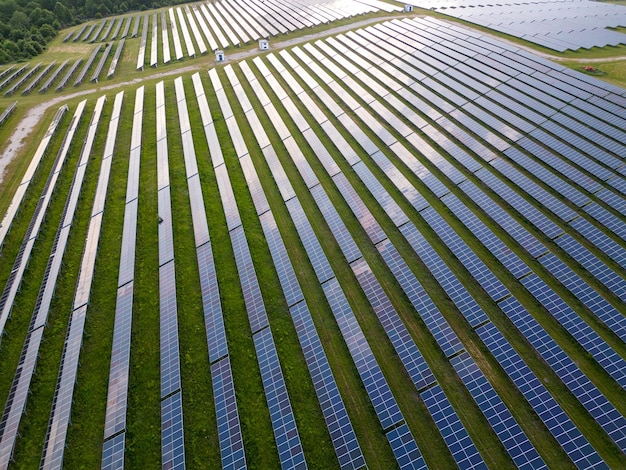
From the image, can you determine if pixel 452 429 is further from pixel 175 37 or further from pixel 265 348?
pixel 175 37

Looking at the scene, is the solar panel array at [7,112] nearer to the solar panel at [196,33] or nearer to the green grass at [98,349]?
the green grass at [98,349]

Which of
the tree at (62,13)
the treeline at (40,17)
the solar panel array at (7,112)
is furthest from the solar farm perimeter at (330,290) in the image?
the tree at (62,13)

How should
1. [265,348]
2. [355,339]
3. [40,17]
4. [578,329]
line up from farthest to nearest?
[40,17] → [355,339] → [265,348] → [578,329]

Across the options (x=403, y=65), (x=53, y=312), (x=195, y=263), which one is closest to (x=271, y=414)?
(x=195, y=263)

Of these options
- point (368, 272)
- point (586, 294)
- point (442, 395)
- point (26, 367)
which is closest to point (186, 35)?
point (368, 272)

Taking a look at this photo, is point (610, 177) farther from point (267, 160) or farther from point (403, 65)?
point (403, 65)

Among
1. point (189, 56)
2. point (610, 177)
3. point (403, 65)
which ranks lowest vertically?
point (610, 177)
